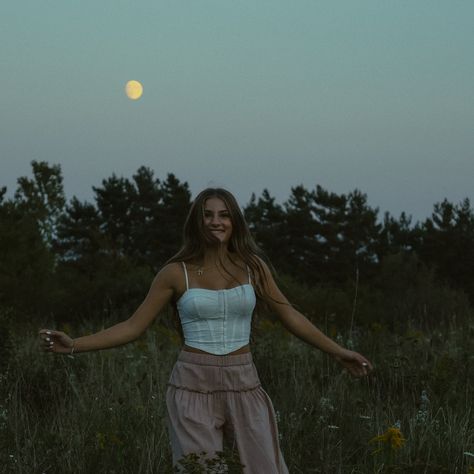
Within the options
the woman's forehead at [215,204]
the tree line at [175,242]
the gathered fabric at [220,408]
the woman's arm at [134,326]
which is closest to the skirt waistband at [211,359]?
the gathered fabric at [220,408]

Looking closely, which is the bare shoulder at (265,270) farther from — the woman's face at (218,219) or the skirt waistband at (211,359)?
the skirt waistband at (211,359)

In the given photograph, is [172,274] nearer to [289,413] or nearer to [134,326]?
[134,326]

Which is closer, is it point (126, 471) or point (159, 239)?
point (126, 471)

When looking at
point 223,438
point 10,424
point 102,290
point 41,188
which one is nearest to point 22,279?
point 102,290

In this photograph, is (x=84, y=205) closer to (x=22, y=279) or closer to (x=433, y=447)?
(x=22, y=279)

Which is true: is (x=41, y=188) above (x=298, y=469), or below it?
above

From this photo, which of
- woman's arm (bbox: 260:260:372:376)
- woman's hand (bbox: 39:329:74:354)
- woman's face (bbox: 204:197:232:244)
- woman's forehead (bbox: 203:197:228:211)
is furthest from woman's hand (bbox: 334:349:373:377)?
woman's hand (bbox: 39:329:74:354)

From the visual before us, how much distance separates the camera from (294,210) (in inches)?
1538

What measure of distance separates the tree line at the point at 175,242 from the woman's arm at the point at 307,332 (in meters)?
16.6

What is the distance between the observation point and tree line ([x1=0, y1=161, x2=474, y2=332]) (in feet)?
72.0

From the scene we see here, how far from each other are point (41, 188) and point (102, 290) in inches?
923

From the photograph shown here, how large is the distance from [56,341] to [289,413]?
7.32ft

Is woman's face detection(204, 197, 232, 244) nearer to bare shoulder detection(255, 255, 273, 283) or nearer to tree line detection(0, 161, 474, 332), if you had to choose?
bare shoulder detection(255, 255, 273, 283)

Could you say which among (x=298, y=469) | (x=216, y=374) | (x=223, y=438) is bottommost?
(x=298, y=469)
